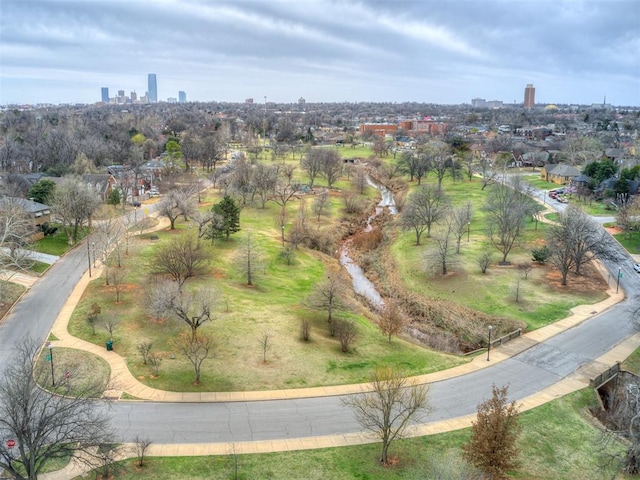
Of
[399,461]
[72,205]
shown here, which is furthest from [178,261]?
[399,461]

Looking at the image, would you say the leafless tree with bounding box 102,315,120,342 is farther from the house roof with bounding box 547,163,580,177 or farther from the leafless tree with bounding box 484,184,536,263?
the house roof with bounding box 547,163,580,177

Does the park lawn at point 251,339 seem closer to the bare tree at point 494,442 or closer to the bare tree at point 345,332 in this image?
the bare tree at point 345,332

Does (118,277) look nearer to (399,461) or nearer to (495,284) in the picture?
(399,461)

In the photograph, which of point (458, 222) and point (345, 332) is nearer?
point (345, 332)

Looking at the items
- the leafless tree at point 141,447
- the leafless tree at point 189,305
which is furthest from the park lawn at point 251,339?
the leafless tree at point 141,447

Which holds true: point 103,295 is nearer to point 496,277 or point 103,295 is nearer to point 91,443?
point 91,443

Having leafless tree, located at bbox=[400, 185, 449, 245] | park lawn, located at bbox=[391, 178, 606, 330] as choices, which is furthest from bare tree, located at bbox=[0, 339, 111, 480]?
leafless tree, located at bbox=[400, 185, 449, 245]
